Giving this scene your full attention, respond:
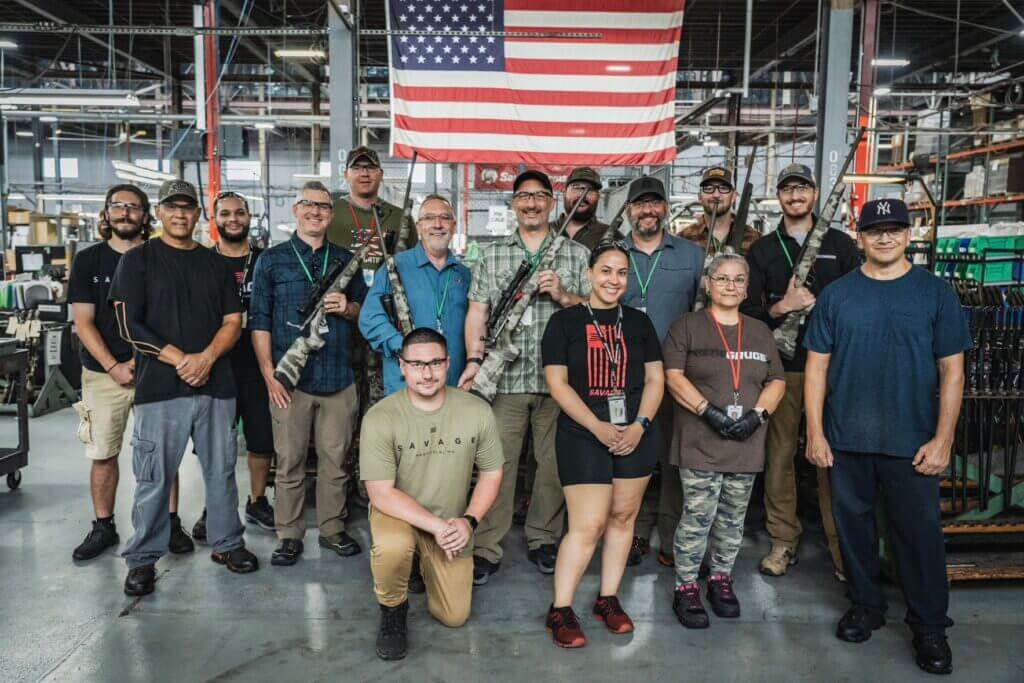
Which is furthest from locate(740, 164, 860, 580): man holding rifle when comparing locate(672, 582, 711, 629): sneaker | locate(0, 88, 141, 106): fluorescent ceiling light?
locate(0, 88, 141, 106): fluorescent ceiling light

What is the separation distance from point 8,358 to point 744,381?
4.94 meters

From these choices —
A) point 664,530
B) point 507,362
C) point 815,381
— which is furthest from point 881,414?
point 507,362

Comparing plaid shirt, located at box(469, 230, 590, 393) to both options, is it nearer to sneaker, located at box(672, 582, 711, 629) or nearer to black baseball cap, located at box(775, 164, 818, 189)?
sneaker, located at box(672, 582, 711, 629)

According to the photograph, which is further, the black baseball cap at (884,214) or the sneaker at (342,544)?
the sneaker at (342,544)

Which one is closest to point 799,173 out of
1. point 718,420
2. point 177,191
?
point 718,420

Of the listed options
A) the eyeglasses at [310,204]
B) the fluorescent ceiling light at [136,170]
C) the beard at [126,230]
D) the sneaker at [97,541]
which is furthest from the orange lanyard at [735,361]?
the fluorescent ceiling light at [136,170]

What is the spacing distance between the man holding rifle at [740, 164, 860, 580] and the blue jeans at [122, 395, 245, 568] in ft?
8.69

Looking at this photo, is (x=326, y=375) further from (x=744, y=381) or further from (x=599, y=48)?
(x=599, y=48)

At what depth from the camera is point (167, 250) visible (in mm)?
3564

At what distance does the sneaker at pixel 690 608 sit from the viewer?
323 centimetres

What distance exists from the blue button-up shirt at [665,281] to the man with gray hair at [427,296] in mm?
874

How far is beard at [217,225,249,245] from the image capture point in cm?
432

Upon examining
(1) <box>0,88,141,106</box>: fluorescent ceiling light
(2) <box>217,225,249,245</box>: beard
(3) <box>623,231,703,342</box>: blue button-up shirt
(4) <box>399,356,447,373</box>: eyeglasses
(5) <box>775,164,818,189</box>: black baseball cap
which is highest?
(1) <box>0,88,141,106</box>: fluorescent ceiling light

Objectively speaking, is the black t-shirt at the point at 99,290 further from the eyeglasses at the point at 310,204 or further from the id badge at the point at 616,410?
the id badge at the point at 616,410
